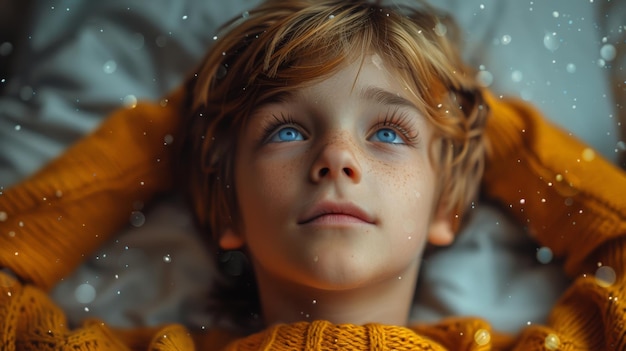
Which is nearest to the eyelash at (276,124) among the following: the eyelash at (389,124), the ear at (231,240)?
the eyelash at (389,124)

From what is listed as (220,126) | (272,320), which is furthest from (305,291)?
(220,126)

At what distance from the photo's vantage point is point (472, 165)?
737 millimetres

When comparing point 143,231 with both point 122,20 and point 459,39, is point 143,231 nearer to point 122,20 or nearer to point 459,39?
point 122,20

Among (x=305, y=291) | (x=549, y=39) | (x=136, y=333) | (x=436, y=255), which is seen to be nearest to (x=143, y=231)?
(x=136, y=333)

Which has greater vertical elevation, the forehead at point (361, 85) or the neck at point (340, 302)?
the forehead at point (361, 85)

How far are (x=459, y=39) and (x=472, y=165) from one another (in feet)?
0.45

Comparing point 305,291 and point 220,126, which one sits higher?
point 220,126

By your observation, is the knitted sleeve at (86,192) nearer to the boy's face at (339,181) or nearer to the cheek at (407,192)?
the boy's face at (339,181)

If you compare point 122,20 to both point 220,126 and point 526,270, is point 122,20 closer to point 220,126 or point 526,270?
point 220,126

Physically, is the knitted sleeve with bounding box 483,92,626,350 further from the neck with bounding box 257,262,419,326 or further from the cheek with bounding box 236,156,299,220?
the cheek with bounding box 236,156,299,220

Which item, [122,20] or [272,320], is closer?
[272,320]

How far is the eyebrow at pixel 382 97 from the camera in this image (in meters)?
0.61

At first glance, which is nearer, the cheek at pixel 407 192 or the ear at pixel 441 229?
the cheek at pixel 407 192

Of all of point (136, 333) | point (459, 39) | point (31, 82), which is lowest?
point (136, 333)
